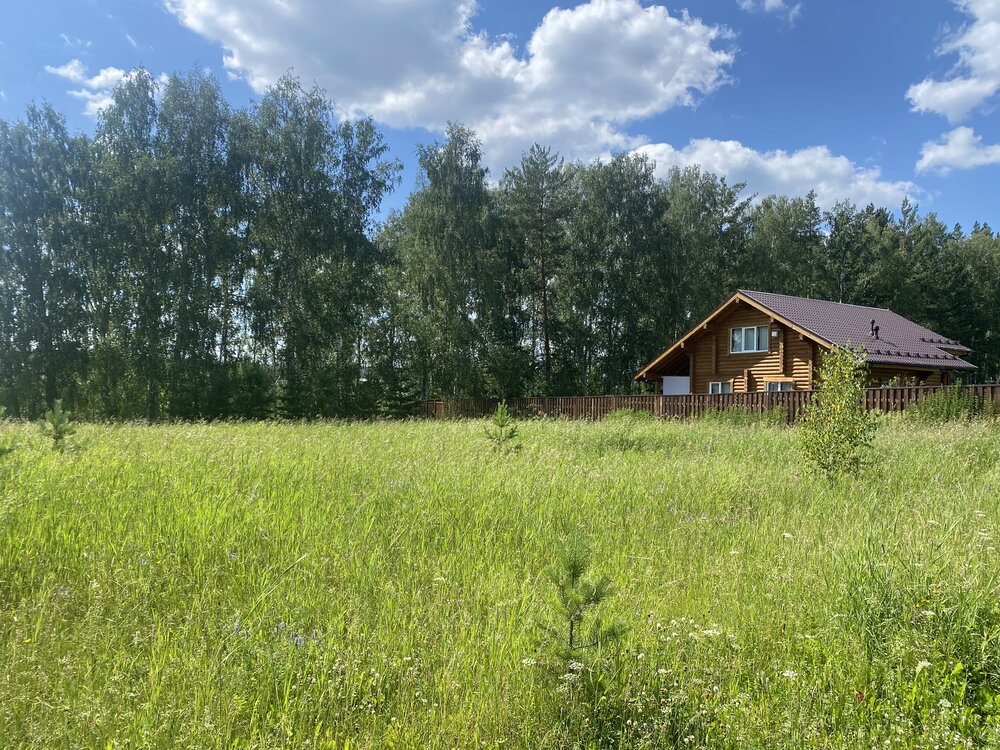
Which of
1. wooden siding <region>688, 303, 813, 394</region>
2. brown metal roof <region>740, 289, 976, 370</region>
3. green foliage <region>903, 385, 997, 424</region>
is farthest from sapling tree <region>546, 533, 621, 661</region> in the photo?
wooden siding <region>688, 303, 813, 394</region>

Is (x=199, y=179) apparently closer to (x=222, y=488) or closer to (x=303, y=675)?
(x=222, y=488)

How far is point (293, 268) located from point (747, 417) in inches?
831

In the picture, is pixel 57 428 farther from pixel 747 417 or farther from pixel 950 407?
pixel 950 407

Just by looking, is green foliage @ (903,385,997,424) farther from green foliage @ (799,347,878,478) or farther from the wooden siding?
the wooden siding

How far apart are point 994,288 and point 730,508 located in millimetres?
56507

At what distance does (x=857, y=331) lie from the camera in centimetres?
2562

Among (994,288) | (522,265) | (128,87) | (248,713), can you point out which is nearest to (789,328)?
(522,265)

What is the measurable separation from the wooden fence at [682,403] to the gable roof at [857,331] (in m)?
5.55

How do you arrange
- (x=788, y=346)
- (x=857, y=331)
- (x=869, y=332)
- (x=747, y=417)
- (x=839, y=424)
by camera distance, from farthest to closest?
(x=869, y=332)
(x=857, y=331)
(x=788, y=346)
(x=747, y=417)
(x=839, y=424)

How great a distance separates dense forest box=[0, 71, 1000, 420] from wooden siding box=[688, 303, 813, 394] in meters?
9.47

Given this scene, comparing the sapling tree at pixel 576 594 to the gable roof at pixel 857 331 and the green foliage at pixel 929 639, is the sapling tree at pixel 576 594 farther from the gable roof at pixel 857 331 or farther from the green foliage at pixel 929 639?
the gable roof at pixel 857 331

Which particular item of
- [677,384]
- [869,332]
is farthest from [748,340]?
[869,332]

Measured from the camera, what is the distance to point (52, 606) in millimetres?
3061

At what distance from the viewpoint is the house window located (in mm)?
26422
